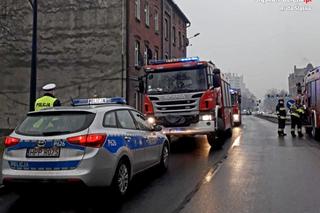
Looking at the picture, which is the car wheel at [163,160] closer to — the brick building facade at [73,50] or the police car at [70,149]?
the police car at [70,149]

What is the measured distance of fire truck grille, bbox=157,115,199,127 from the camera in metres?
12.5

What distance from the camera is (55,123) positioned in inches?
244

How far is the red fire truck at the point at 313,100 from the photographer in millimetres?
16106

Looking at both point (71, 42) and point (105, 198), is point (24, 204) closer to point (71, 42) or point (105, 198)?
point (105, 198)

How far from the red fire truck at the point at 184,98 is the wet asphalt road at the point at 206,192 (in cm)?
240

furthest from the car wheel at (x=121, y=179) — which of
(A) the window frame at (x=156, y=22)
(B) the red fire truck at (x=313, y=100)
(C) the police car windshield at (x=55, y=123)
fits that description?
(A) the window frame at (x=156, y=22)

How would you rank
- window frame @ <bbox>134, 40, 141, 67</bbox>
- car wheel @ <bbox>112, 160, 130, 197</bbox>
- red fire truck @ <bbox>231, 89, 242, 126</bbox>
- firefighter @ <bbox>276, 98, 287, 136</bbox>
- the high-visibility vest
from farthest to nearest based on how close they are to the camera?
window frame @ <bbox>134, 40, 141, 67</bbox> < red fire truck @ <bbox>231, 89, 242, 126</bbox> < firefighter @ <bbox>276, 98, 287, 136</bbox> < the high-visibility vest < car wheel @ <bbox>112, 160, 130, 197</bbox>

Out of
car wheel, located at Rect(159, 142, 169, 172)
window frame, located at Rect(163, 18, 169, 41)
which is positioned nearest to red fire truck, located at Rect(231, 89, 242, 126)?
window frame, located at Rect(163, 18, 169, 41)

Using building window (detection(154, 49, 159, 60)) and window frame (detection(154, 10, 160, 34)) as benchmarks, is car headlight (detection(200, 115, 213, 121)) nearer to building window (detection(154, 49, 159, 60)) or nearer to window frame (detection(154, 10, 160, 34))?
building window (detection(154, 49, 159, 60))

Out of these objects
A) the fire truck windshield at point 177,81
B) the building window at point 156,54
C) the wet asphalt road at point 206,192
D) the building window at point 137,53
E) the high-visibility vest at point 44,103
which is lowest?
the wet asphalt road at point 206,192

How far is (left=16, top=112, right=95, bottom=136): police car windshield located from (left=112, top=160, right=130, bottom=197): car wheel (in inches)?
38.3

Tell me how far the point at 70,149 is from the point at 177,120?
7.17 m

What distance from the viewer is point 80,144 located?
582 cm

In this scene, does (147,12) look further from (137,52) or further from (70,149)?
(70,149)
